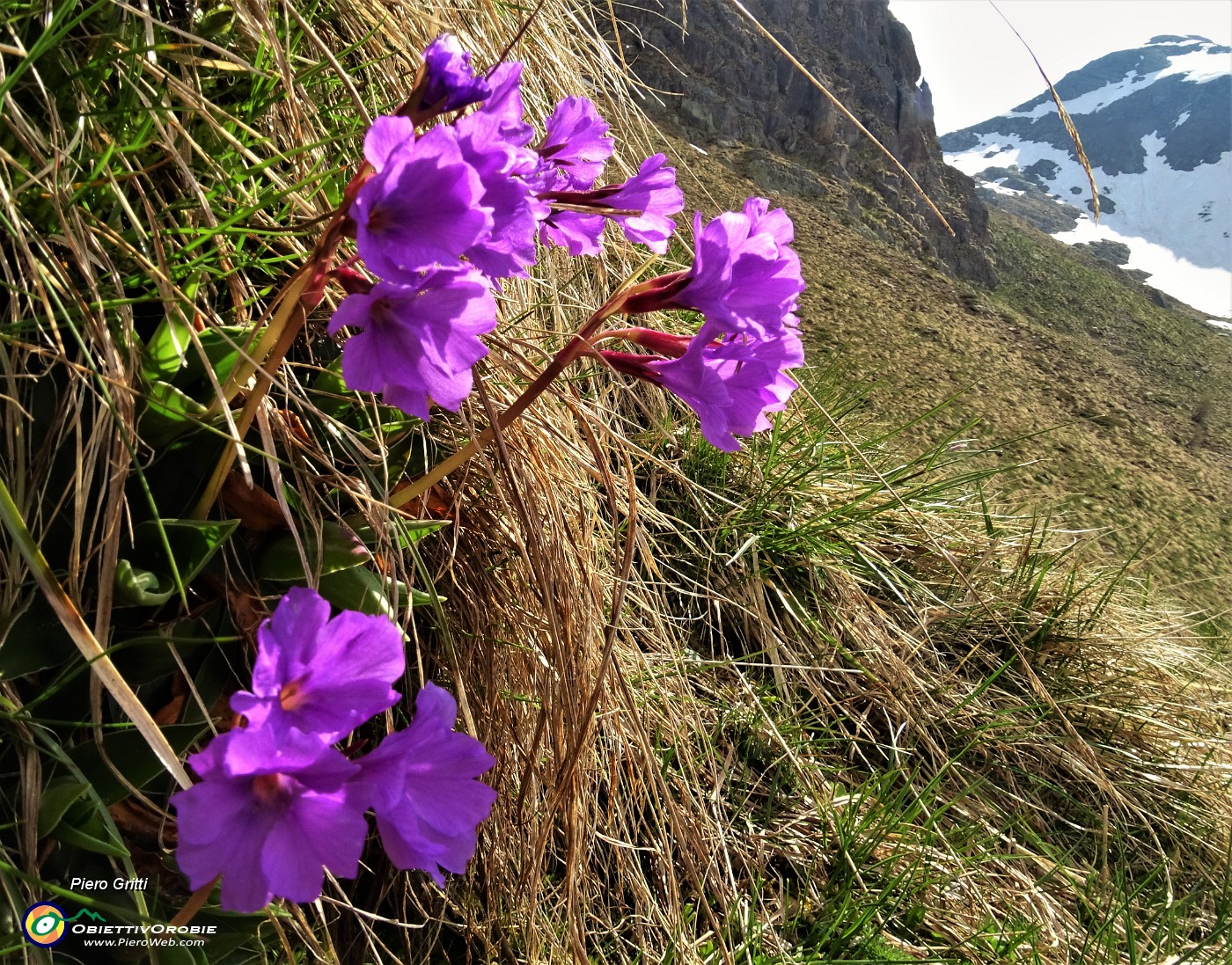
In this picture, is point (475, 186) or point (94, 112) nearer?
point (475, 186)

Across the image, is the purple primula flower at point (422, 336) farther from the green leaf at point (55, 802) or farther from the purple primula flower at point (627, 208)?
the green leaf at point (55, 802)

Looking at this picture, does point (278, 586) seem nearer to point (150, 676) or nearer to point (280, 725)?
point (150, 676)

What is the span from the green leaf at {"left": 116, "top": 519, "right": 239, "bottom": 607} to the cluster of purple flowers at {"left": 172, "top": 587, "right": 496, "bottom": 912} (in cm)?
20

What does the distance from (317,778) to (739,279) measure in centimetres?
40

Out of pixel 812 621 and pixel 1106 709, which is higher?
pixel 1106 709

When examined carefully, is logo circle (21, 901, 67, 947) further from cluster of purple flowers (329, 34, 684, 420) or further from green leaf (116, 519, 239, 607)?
cluster of purple flowers (329, 34, 684, 420)

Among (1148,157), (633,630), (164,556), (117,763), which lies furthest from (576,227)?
(1148,157)

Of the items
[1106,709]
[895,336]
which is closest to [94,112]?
[1106,709]

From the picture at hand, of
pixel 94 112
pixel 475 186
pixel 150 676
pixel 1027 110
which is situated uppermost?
pixel 1027 110

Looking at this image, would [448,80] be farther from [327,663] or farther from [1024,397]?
[1024,397]

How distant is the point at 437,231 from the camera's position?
1.38 ft

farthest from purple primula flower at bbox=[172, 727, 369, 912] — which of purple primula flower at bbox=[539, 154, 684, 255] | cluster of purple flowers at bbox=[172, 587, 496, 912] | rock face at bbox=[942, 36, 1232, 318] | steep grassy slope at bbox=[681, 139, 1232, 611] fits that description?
rock face at bbox=[942, 36, 1232, 318]

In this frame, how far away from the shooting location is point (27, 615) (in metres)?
0.59

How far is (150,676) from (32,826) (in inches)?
4.7
